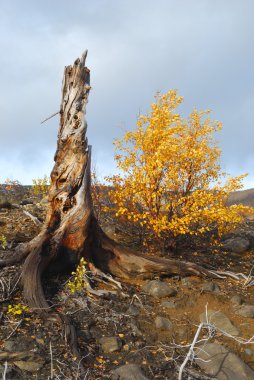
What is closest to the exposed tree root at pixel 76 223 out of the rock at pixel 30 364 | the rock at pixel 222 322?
the rock at pixel 222 322

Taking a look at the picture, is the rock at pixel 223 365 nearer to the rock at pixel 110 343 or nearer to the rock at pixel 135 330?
the rock at pixel 135 330

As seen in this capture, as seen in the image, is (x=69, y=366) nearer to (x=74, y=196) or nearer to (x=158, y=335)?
(x=158, y=335)

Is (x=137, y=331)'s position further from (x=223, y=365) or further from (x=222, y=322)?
(x=222, y=322)

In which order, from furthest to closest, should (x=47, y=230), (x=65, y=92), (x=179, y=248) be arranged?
(x=179, y=248) → (x=65, y=92) → (x=47, y=230)

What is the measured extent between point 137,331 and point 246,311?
302cm

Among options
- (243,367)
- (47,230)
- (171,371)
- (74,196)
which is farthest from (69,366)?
(74,196)

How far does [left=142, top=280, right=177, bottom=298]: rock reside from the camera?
9.62 metres

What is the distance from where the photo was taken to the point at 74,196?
10492 mm

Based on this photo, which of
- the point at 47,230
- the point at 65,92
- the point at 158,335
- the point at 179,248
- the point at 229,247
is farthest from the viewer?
the point at 229,247

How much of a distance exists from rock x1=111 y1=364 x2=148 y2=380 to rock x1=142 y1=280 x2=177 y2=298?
126 inches

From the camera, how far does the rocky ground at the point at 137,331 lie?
20.9ft

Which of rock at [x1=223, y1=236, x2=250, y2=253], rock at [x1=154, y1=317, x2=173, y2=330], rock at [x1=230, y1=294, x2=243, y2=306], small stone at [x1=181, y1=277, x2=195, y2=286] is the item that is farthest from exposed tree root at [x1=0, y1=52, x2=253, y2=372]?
rock at [x1=223, y1=236, x2=250, y2=253]

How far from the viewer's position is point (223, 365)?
692 cm

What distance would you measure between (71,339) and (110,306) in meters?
1.89
